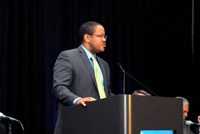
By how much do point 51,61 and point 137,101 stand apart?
2.77 meters

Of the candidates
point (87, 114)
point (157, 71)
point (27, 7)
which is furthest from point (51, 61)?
point (87, 114)

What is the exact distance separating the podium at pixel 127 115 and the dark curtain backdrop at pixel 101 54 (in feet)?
7.46

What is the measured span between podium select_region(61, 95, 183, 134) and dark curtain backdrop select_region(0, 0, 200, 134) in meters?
2.27

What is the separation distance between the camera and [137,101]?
1.65 m

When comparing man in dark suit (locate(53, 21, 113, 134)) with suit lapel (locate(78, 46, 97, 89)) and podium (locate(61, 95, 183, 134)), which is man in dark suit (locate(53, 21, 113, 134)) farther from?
podium (locate(61, 95, 183, 134))

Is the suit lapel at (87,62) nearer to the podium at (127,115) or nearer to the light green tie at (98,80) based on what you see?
the light green tie at (98,80)

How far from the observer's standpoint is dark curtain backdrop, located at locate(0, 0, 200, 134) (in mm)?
4031

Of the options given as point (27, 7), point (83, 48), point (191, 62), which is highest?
point (27, 7)

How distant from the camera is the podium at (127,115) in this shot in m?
1.61

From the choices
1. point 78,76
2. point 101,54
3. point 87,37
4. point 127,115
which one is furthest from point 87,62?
point 101,54

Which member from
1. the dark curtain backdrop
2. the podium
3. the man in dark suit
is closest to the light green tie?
the man in dark suit

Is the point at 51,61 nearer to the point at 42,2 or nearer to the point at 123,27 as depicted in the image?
the point at 42,2

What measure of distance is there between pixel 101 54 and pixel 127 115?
10.7 feet

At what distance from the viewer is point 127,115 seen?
160 cm
